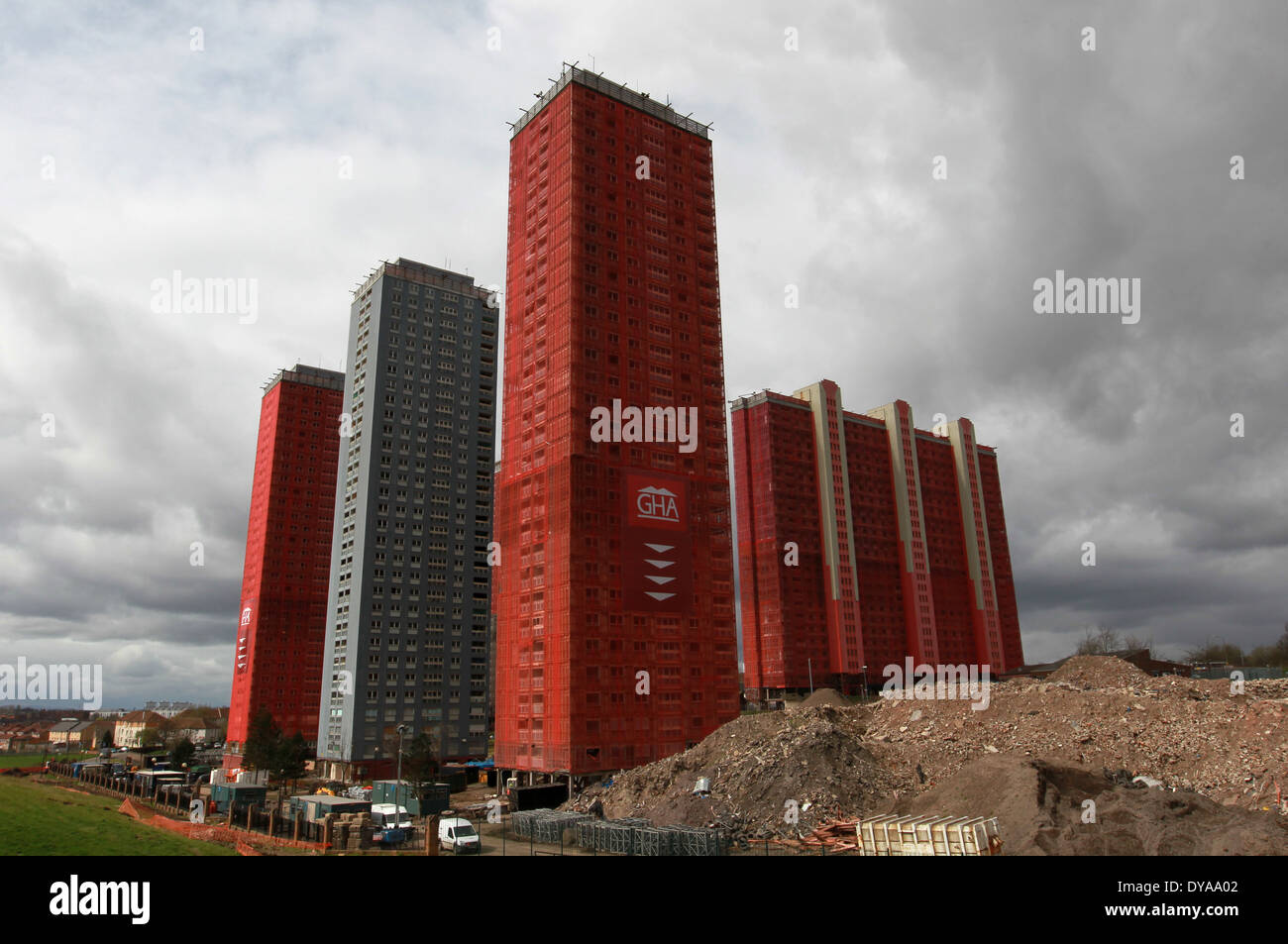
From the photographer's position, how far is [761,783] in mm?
55500

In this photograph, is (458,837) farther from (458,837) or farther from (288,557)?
(288,557)

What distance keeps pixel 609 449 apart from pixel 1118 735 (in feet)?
183

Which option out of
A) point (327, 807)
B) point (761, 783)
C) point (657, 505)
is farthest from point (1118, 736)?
point (327, 807)

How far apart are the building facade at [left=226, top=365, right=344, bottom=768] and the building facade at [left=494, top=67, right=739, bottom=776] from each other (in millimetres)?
84526

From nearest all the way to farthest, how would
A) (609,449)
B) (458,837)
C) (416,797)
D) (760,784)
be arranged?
(458,837)
(760,784)
(416,797)
(609,449)

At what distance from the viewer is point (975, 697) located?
72562mm

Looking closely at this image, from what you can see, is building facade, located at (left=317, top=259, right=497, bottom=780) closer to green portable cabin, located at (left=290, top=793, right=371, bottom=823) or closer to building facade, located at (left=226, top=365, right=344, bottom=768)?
building facade, located at (left=226, top=365, right=344, bottom=768)

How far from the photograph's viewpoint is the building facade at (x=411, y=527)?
12169 cm

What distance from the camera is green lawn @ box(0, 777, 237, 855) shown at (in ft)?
148

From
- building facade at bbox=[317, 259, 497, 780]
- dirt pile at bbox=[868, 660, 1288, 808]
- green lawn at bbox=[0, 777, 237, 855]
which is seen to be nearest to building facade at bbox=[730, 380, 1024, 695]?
building facade at bbox=[317, 259, 497, 780]
